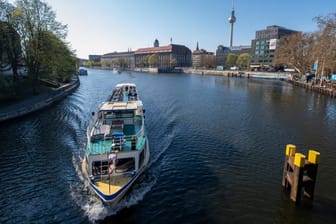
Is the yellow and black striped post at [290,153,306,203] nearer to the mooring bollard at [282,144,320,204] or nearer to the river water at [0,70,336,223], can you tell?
the mooring bollard at [282,144,320,204]

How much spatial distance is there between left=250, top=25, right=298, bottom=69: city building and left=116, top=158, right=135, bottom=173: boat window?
168 meters

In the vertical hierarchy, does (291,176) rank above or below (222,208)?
above

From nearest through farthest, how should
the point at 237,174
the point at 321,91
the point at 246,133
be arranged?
1. the point at 237,174
2. the point at 246,133
3. the point at 321,91

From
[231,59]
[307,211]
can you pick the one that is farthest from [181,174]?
[231,59]

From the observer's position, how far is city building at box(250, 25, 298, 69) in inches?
6403

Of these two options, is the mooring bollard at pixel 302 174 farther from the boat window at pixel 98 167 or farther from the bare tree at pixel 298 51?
the bare tree at pixel 298 51

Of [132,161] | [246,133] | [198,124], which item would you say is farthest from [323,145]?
[132,161]

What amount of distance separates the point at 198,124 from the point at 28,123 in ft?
69.7

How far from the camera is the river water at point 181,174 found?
11141mm

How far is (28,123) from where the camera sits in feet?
88.8

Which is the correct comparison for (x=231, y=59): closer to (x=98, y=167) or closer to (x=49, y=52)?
(x=49, y=52)

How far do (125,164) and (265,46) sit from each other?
178110 mm

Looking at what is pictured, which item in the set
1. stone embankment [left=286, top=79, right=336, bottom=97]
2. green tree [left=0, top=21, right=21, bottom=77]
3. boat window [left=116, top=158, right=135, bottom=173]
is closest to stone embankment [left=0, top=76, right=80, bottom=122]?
green tree [left=0, top=21, right=21, bottom=77]

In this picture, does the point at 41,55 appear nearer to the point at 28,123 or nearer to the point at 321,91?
the point at 28,123
